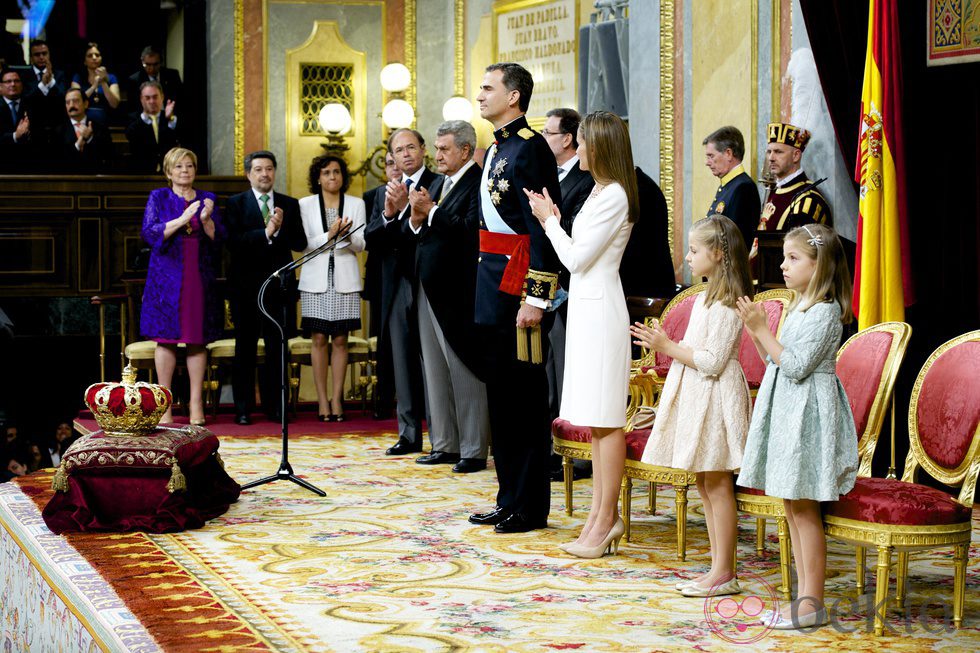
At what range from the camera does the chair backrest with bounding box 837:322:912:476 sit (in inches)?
154

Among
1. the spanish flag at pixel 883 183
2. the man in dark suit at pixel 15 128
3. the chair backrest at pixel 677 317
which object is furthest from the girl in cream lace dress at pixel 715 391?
the man in dark suit at pixel 15 128

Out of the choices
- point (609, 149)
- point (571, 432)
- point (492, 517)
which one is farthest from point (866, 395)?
point (492, 517)

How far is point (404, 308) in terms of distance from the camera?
679 cm

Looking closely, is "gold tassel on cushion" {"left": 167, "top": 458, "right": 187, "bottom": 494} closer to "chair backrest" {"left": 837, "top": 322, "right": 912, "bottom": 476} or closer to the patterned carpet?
the patterned carpet

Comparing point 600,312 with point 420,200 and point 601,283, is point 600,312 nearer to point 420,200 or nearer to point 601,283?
point 601,283

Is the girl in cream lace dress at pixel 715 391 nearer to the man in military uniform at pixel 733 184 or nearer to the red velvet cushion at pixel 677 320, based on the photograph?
the red velvet cushion at pixel 677 320

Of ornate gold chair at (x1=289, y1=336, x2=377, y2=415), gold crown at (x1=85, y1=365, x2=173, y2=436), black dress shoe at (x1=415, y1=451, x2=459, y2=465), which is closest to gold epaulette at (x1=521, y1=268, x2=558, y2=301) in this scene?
gold crown at (x1=85, y1=365, x2=173, y2=436)

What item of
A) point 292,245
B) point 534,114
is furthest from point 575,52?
point 292,245

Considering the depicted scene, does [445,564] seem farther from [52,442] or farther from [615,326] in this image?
[52,442]

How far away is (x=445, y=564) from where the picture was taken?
4297mm

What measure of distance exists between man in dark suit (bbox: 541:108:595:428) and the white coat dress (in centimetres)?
137

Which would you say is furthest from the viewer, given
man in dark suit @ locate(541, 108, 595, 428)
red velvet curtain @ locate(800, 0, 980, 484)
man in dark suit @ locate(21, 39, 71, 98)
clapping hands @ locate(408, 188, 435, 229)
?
man in dark suit @ locate(21, 39, 71, 98)

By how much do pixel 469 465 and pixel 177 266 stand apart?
230cm

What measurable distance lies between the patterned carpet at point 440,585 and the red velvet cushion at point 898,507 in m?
0.31
